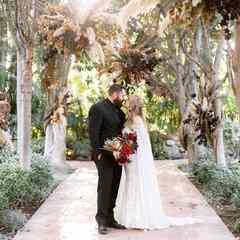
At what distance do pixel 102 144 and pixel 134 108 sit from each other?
0.68m

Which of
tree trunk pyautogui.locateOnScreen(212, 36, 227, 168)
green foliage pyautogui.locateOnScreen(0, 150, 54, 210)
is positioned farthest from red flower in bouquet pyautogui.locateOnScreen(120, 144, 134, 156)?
tree trunk pyautogui.locateOnScreen(212, 36, 227, 168)

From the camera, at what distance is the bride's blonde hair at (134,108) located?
851 centimetres

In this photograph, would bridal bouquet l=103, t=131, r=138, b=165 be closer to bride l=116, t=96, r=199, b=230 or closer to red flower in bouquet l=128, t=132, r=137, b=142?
red flower in bouquet l=128, t=132, r=137, b=142

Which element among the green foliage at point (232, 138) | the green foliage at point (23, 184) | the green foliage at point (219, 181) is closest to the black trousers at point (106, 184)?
Result: the green foliage at point (23, 184)

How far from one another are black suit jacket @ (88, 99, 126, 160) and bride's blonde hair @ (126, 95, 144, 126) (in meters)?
0.18

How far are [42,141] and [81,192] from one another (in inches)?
364

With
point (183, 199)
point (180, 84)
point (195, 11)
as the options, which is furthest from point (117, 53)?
point (195, 11)

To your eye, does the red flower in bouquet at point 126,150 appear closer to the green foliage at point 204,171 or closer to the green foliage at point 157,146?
the green foliage at point 204,171

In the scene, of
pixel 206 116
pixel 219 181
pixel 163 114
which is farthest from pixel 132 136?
pixel 163 114

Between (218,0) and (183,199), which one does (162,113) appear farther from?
(218,0)

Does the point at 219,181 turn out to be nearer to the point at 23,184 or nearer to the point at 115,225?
the point at 23,184

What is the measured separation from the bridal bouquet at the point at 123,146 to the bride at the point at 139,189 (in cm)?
23

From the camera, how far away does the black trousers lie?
8328mm

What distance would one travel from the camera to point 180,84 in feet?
52.1
